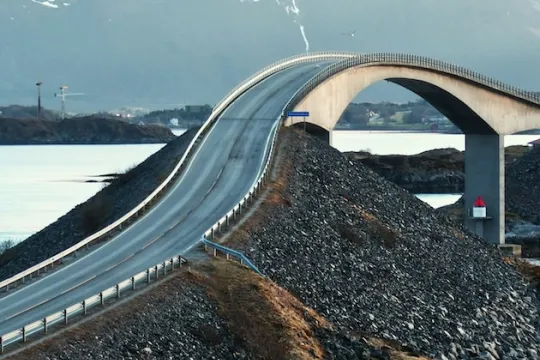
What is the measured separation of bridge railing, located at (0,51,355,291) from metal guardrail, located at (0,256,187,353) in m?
4.33

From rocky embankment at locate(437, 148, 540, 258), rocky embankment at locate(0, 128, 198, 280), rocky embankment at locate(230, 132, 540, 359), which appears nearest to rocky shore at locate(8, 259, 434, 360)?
rocky embankment at locate(230, 132, 540, 359)

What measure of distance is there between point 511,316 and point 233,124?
82.8 feet

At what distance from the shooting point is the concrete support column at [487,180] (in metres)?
88.1

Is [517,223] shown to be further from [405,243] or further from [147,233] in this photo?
[147,233]

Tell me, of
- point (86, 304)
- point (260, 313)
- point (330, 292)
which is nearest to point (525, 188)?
point (330, 292)

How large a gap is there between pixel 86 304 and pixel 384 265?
1994cm

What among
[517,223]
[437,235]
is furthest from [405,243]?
[517,223]

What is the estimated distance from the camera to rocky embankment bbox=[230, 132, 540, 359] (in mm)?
47812

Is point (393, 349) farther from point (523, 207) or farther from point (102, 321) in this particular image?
point (523, 207)

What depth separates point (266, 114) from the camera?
75812 millimetres

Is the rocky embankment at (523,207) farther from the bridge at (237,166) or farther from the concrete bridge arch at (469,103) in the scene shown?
the bridge at (237,166)

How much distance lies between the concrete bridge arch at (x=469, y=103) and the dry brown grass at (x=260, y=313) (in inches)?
1401

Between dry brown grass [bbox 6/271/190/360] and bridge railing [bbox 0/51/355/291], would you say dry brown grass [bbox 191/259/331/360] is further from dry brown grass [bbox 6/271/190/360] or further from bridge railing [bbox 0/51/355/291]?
bridge railing [bbox 0/51/355/291]

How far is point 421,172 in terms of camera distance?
6196 inches
